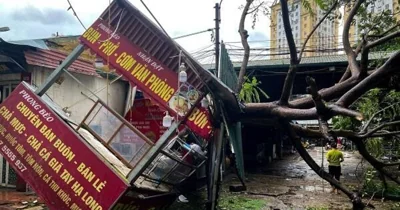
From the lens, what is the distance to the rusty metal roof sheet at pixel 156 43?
4957mm

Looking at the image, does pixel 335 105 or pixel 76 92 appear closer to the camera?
pixel 335 105

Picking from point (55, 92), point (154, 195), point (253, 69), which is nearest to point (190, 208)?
point (154, 195)

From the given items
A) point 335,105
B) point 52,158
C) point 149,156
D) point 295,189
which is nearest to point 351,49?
point 335,105

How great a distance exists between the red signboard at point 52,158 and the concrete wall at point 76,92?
8.93ft

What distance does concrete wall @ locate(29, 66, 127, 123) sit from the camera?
9386mm

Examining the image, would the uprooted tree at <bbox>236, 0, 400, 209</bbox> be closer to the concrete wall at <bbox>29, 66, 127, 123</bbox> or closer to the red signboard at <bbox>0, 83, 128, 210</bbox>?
the red signboard at <bbox>0, 83, 128, 210</bbox>

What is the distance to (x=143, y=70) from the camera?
17.4ft

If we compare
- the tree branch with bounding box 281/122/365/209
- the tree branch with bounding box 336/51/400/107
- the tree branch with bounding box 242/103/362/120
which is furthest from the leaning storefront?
the tree branch with bounding box 336/51/400/107

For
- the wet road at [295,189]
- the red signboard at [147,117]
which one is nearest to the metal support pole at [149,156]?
the wet road at [295,189]

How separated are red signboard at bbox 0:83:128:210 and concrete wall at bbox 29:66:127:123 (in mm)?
2722

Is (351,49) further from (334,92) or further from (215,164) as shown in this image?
(215,164)

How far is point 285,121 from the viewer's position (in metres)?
5.36

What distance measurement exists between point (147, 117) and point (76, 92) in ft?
7.51

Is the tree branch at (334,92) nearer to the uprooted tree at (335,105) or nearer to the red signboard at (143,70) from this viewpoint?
the uprooted tree at (335,105)
